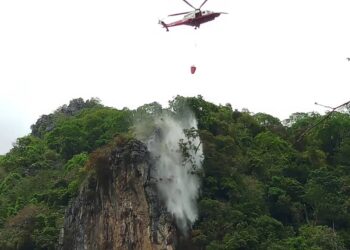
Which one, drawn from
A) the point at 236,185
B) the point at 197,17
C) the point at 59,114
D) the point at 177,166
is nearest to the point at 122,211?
the point at 177,166

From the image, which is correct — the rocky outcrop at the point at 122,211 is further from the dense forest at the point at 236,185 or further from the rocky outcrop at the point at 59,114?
the rocky outcrop at the point at 59,114

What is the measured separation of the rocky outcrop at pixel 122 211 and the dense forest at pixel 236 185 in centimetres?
118

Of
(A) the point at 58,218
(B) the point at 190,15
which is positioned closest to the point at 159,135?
(A) the point at 58,218

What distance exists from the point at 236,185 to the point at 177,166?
4.06 m

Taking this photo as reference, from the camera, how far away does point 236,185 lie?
32.1 m

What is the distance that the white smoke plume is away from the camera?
93.8ft

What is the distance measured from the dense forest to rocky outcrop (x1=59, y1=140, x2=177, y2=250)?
118 centimetres

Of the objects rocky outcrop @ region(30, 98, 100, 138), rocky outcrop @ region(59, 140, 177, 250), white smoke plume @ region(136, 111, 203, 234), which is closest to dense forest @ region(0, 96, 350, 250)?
white smoke plume @ region(136, 111, 203, 234)

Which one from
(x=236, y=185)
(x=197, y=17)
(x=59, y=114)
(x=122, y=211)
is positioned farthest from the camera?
(x=59, y=114)

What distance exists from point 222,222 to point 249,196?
3717 millimetres

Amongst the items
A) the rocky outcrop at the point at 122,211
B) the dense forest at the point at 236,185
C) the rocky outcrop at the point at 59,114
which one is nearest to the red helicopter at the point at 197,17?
the dense forest at the point at 236,185

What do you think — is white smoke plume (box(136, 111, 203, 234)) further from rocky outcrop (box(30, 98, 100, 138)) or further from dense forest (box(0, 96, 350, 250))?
rocky outcrop (box(30, 98, 100, 138))

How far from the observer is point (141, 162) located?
Result: 28.5m

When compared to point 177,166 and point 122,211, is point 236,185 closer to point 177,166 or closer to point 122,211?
point 177,166
